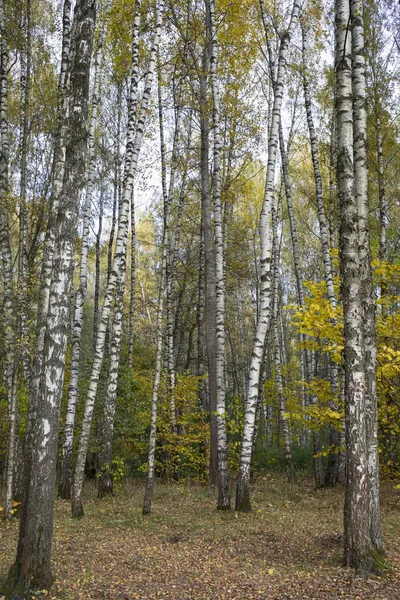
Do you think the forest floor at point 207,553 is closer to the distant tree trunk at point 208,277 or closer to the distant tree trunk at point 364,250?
the distant tree trunk at point 364,250

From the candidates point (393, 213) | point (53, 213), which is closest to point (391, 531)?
point (53, 213)

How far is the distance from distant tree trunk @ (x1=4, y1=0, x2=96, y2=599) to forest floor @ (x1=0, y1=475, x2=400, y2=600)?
16.6 inches

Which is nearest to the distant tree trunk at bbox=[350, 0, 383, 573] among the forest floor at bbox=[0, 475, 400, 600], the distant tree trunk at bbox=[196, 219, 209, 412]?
the forest floor at bbox=[0, 475, 400, 600]

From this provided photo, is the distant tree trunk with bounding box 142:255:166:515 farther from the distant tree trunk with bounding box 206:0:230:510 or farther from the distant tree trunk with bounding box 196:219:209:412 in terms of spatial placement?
the distant tree trunk with bounding box 196:219:209:412

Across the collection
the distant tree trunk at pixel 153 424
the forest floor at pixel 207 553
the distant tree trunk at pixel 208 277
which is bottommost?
the forest floor at pixel 207 553

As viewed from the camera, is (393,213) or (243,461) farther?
(393,213)

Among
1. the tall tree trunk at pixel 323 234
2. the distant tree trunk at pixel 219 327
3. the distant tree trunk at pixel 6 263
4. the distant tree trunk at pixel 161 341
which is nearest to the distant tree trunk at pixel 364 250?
the distant tree trunk at pixel 219 327

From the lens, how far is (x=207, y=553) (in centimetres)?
555

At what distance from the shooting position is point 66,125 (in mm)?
4770

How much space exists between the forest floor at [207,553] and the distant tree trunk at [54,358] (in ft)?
1.38

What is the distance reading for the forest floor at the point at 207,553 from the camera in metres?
4.22

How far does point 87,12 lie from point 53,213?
2.28 m

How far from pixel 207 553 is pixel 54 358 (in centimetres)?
332

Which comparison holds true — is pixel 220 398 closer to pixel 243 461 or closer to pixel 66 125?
pixel 243 461
